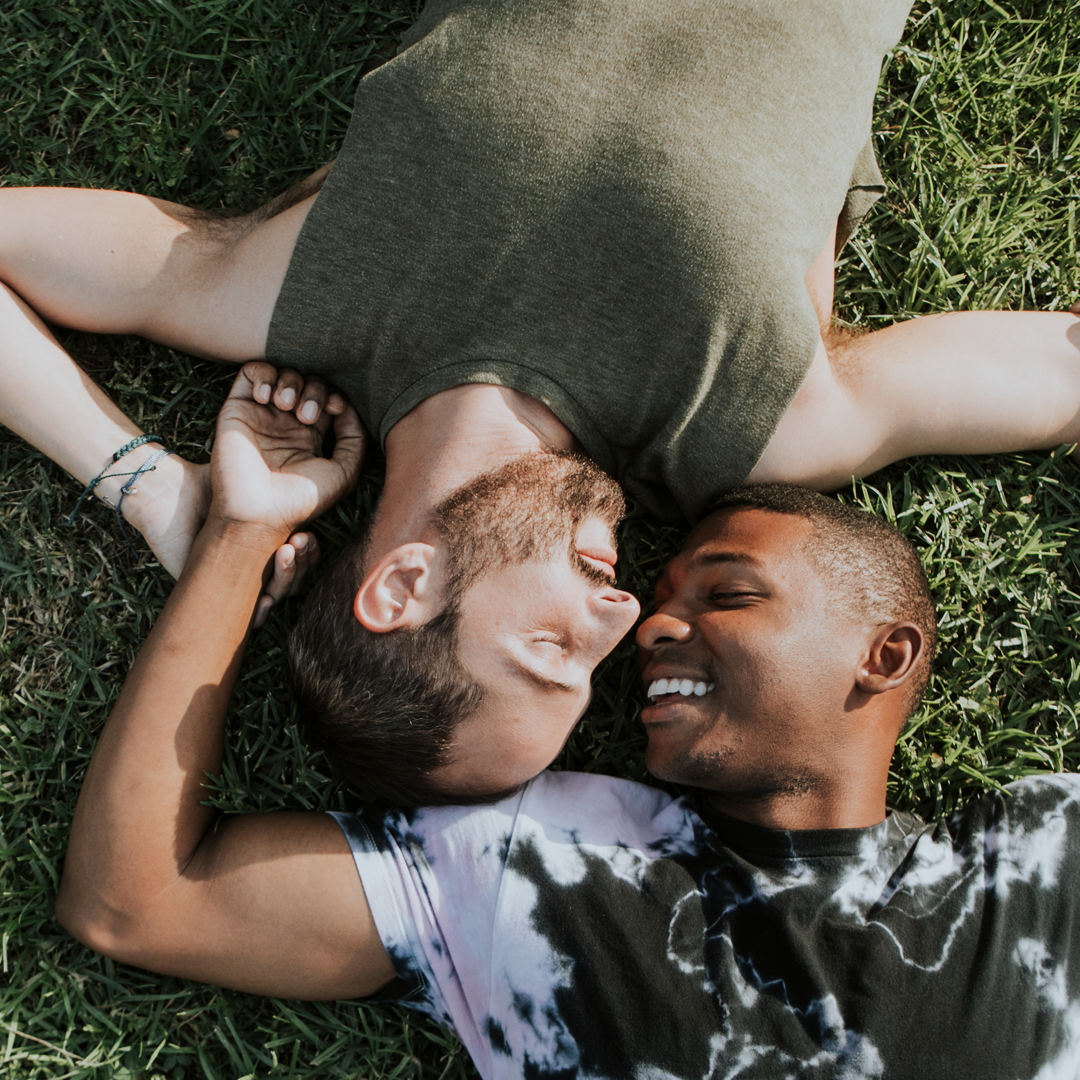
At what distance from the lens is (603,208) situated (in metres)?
2.51

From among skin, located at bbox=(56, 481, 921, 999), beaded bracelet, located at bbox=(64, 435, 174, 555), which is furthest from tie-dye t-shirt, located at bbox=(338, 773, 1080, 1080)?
beaded bracelet, located at bbox=(64, 435, 174, 555)

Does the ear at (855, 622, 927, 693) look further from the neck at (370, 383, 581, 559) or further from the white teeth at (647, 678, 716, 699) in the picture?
the neck at (370, 383, 581, 559)

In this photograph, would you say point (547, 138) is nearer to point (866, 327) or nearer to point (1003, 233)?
point (866, 327)

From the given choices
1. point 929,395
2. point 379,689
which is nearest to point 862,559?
point 929,395

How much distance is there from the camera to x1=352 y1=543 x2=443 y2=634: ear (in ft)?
8.20

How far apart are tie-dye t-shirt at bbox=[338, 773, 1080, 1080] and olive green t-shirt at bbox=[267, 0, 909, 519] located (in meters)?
1.19

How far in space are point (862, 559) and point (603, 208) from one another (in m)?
1.25

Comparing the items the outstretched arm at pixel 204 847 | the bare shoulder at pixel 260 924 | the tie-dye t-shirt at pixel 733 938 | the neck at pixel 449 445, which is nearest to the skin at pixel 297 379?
the neck at pixel 449 445

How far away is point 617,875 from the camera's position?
2645 millimetres

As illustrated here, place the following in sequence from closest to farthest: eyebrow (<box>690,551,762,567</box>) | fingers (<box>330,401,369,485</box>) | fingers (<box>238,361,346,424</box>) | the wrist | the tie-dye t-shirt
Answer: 1. the tie-dye t-shirt
2. eyebrow (<box>690,551,762,567</box>)
3. the wrist
4. fingers (<box>238,361,346,424</box>)
5. fingers (<box>330,401,369,485</box>)

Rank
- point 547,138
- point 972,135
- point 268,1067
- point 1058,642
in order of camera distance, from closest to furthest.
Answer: point 547,138
point 268,1067
point 1058,642
point 972,135

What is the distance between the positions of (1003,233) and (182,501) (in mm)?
2937

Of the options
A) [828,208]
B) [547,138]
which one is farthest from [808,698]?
[547,138]

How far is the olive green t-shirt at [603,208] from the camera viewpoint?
250cm
